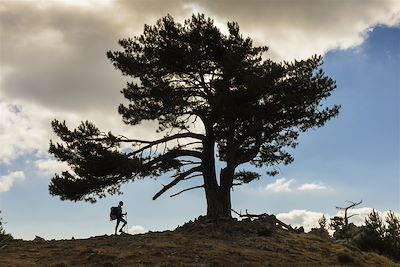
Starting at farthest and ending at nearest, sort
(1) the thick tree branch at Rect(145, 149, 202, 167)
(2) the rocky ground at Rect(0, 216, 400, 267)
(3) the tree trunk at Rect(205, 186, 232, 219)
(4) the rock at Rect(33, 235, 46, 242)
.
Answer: (3) the tree trunk at Rect(205, 186, 232, 219)
(1) the thick tree branch at Rect(145, 149, 202, 167)
(4) the rock at Rect(33, 235, 46, 242)
(2) the rocky ground at Rect(0, 216, 400, 267)

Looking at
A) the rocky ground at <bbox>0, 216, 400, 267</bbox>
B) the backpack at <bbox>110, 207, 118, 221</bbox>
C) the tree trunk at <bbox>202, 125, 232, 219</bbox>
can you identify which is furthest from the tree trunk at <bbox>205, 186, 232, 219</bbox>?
the backpack at <bbox>110, 207, 118, 221</bbox>

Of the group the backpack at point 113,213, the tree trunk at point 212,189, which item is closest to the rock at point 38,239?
the backpack at point 113,213

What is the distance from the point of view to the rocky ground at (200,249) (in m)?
18.0

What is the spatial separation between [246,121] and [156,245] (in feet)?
30.2

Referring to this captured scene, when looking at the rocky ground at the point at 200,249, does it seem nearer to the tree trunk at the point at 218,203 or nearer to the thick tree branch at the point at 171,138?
the tree trunk at the point at 218,203

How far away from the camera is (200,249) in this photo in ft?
64.1

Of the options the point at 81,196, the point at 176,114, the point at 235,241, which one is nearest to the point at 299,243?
the point at 235,241

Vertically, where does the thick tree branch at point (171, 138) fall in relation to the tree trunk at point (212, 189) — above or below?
above

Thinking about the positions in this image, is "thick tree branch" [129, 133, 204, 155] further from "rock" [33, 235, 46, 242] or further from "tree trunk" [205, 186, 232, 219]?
"rock" [33, 235, 46, 242]

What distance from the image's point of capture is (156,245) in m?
20.2

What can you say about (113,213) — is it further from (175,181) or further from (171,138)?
(171,138)

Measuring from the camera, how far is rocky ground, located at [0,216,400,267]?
1798cm

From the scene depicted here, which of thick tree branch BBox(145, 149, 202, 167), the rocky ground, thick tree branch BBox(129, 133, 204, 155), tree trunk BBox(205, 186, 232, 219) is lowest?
the rocky ground

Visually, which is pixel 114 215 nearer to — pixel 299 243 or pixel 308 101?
pixel 299 243
